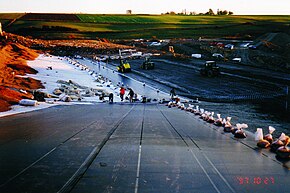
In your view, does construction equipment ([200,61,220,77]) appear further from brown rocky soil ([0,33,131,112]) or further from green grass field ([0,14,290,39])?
green grass field ([0,14,290,39])

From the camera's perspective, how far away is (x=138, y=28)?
144m

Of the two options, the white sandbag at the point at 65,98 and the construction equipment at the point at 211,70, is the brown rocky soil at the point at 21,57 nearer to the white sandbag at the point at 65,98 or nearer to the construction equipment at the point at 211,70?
the white sandbag at the point at 65,98

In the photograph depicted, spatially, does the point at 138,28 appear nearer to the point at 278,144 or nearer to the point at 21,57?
the point at 21,57

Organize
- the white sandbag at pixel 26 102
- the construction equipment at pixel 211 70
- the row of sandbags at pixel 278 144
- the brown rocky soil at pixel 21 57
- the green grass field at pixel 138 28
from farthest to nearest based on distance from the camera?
the green grass field at pixel 138 28 < the construction equipment at pixel 211 70 < the brown rocky soil at pixel 21 57 < the white sandbag at pixel 26 102 < the row of sandbags at pixel 278 144

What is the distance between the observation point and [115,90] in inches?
1574

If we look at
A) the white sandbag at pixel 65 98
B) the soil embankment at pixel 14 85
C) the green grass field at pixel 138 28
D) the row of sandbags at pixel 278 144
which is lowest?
the row of sandbags at pixel 278 144

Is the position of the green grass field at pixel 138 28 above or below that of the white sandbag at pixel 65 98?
above

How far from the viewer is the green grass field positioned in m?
123

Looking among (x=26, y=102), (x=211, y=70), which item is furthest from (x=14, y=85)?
(x=211, y=70)

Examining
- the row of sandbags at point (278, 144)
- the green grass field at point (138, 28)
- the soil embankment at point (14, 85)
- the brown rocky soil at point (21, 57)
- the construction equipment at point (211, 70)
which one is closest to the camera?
the row of sandbags at point (278, 144)

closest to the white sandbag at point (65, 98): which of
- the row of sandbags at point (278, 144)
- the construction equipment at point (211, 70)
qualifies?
the row of sandbags at point (278, 144)

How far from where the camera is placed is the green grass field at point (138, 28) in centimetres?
12262

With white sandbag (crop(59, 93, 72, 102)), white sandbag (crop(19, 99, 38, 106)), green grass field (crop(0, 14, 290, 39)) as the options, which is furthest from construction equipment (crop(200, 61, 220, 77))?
green grass field (crop(0, 14, 290, 39))

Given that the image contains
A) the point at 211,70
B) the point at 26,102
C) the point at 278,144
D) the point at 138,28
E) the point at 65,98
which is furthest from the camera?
the point at 138,28
